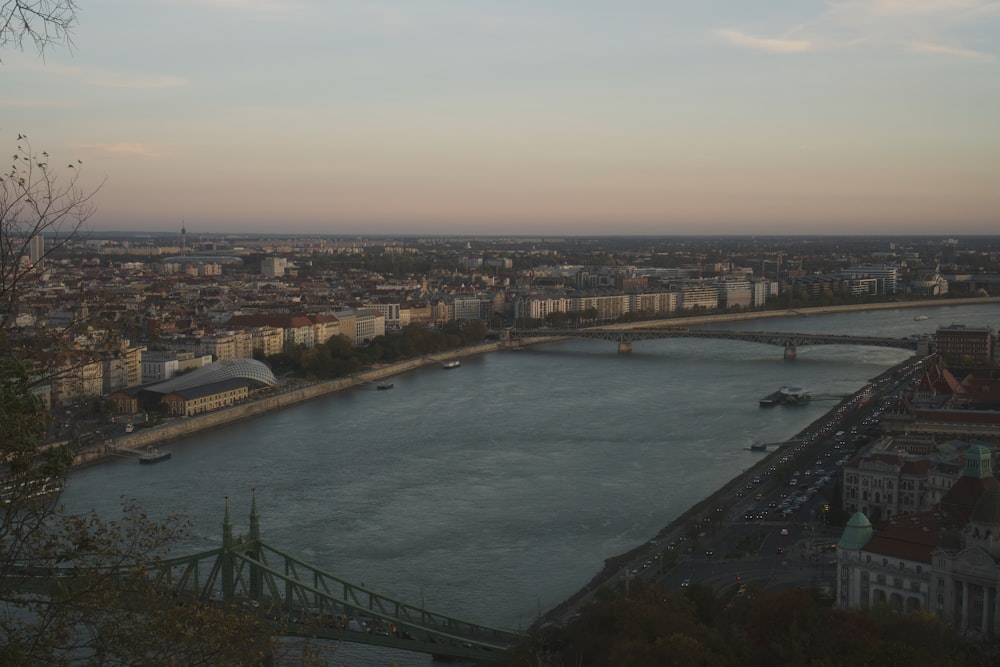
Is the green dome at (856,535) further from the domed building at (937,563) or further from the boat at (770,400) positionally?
the boat at (770,400)

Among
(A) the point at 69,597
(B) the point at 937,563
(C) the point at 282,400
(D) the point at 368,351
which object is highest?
(A) the point at 69,597

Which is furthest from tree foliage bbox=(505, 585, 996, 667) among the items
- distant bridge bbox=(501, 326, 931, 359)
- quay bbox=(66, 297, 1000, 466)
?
distant bridge bbox=(501, 326, 931, 359)

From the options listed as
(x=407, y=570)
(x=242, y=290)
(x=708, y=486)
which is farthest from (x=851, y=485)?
(x=242, y=290)

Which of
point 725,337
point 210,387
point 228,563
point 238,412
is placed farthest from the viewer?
point 725,337

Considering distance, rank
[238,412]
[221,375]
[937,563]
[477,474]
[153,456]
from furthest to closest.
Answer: [221,375] < [238,412] < [153,456] < [477,474] < [937,563]

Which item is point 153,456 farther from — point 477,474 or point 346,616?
point 346,616

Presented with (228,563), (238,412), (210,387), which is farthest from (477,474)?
(210,387)

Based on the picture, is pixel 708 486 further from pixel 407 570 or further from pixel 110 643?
pixel 110 643
